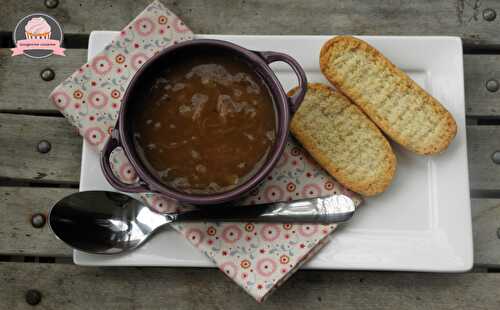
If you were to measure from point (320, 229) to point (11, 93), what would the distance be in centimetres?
84

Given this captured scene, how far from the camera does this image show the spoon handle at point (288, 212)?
1083 mm

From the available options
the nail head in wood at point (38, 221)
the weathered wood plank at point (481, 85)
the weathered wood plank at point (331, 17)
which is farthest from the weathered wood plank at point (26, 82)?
the weathered wood plank at point (481, 85)

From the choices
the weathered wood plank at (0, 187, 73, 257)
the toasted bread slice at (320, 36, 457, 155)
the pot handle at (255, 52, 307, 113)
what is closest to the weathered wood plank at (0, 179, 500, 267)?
the weathered wood plank at (0, 187, 73, 257)

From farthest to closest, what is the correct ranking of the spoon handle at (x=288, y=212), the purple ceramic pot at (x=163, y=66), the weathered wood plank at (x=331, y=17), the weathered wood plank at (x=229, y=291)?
1. the weathered wood plank at (x=331, y=17)
2. the weathered wood plank at (x=229, y=291)
3. the spoon handle at (x=288, y=212)
4. the purple ceramic pot at (x=163, y=66)

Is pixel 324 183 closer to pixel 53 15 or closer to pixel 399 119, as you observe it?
pixel 399 119

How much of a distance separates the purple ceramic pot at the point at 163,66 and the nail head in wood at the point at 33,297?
45 cm

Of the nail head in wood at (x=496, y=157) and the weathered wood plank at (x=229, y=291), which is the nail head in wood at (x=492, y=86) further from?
the weathered wood plank at (x=229, y=291)

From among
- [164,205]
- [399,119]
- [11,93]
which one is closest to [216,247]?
[164,205]

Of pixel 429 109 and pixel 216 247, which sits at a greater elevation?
pixel 429 109

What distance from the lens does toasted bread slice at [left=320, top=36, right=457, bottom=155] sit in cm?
114

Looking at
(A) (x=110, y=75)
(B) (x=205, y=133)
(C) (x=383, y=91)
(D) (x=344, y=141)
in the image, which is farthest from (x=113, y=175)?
(C) (x=383, y=91)

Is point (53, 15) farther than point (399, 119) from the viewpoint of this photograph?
Yes

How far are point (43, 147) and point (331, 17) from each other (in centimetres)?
79

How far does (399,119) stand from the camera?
1.15m
